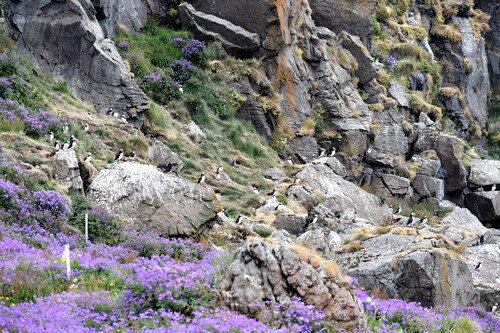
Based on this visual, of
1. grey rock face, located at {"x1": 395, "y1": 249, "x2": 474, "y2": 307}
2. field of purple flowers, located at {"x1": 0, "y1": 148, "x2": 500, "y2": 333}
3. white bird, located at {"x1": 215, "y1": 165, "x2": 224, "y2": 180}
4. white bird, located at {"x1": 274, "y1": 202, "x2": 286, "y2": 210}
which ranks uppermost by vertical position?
field of purple flowers, located at {"x1": 0, "y1": 148, "x2": 500, "y2": 333}

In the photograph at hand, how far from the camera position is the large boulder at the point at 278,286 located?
8281mm

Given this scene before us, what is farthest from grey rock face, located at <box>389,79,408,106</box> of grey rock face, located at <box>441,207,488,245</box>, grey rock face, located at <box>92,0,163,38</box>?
grey rock face, located at <box>92,0,163,38</box>

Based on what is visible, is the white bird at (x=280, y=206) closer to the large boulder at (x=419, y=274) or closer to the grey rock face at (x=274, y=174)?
the grey rock face at (x=274, y=174)

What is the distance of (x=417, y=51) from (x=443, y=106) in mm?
3984

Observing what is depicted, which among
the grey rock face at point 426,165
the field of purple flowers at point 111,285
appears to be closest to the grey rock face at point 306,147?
the grey rock face at point 426,165

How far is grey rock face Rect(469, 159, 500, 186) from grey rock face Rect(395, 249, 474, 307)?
72.9 ft

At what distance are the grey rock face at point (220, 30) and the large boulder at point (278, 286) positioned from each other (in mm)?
22617

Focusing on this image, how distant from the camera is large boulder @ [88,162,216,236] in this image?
15660mm

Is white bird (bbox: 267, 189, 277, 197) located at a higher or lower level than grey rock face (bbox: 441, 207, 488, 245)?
higher

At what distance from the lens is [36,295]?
8.55 metres

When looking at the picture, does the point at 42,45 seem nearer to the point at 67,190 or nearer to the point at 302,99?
the point at 67,190

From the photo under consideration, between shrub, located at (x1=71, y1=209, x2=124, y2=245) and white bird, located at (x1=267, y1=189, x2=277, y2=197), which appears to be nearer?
shrub, located at (x1=71, y1=209, x2=124, y2=245)

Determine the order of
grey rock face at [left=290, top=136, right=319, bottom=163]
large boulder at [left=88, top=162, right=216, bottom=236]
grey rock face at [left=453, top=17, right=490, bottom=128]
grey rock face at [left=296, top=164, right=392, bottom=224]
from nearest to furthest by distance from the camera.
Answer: large boulder at [left=88, top=162, right=216, bottom=236], grey rock face at [left=296, top=164, right=392, bottom=224], grey rock face at [left=290, top=136, right=319, bottom=163], grey rock face at [left=453, top=17, right=490, bottom=128]

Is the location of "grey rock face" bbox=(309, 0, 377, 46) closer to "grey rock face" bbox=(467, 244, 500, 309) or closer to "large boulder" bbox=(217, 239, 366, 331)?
"grey rock face" bbox=(467, 244, 500, 309)
